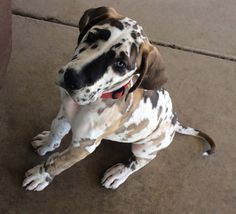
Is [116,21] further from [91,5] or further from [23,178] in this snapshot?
[91,5]

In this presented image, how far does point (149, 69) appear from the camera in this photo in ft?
5.59

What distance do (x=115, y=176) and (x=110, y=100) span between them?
0.65 meters

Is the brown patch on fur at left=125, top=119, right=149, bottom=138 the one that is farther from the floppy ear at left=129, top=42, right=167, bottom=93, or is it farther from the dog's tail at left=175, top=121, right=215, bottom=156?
the dog's tail at left=175, top=121, right=215, bottom=156

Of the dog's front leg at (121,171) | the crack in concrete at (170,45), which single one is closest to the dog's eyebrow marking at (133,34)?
the dog's front leg at (121,171)

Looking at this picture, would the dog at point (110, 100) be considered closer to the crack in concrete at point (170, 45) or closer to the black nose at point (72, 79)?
the black nose at point (72, 79)

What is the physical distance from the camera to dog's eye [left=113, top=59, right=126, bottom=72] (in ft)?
5.15

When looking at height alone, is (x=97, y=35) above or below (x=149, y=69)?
above

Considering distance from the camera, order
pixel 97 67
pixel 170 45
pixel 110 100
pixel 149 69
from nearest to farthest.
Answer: pixel 97 67 < pixel 149 69 < pixel 110 100 < pixel 170 45

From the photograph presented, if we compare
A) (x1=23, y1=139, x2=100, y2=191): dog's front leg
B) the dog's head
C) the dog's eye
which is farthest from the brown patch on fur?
the dog's eye

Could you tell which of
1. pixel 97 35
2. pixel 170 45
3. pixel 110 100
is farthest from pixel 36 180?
pixel 170 45

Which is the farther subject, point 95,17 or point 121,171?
point 121,171

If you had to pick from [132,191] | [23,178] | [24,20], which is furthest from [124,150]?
[24,20]

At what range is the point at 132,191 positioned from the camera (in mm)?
2367

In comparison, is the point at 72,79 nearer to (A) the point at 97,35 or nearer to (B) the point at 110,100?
(A) the point at 97,35
